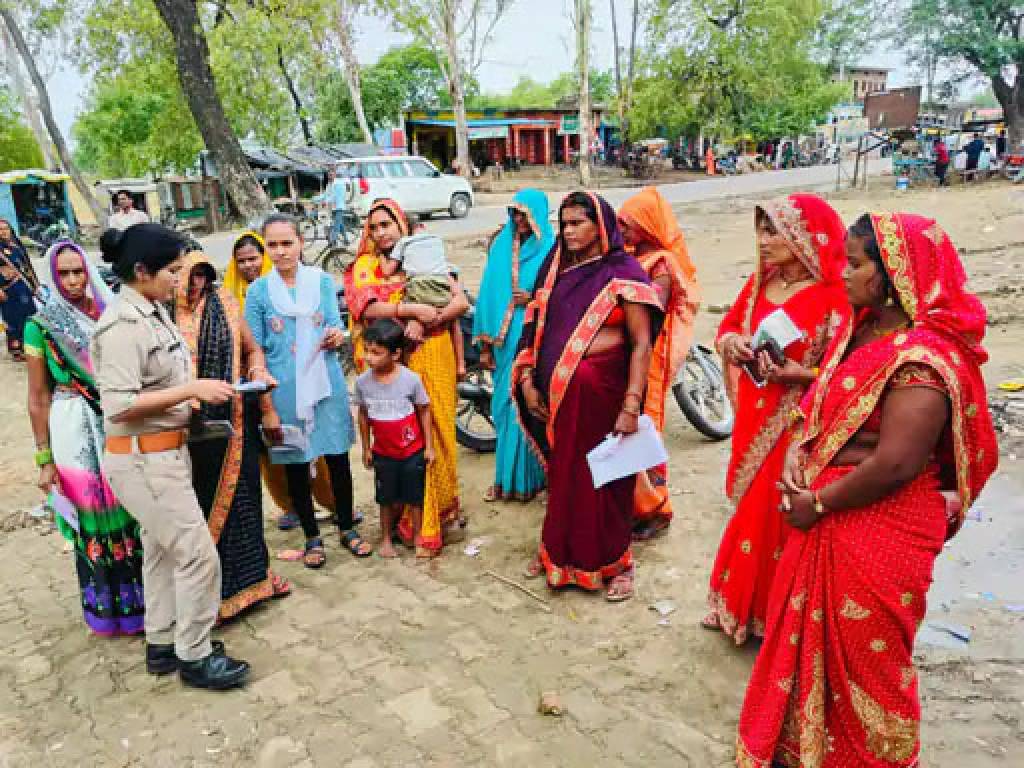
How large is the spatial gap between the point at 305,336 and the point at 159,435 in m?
1.00

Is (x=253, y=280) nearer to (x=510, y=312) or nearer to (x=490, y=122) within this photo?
(x=510, y=312)

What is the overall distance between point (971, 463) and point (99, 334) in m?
2.60

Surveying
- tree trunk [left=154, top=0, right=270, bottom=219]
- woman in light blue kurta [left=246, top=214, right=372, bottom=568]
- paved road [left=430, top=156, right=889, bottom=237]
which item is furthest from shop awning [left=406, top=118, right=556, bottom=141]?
woman in light blue kurta [left=246, top=214, right=372, bottom=568]

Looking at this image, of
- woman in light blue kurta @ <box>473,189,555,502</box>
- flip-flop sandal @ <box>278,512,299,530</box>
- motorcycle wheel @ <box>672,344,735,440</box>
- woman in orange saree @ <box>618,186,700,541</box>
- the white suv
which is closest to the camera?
woman in orange saree @ <box>618,186,700,541</box>

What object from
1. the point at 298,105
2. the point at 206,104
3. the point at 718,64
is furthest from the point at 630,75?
the point at 206,104

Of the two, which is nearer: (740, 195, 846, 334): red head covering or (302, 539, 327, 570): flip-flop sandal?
(740, 195, 846, 334): red head covering

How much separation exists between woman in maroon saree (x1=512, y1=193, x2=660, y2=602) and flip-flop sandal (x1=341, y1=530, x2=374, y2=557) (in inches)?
38.2

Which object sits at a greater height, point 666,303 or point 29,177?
point 29,177

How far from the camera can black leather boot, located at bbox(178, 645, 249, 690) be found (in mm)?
2697

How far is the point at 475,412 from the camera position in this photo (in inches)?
219

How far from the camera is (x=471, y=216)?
2061cm

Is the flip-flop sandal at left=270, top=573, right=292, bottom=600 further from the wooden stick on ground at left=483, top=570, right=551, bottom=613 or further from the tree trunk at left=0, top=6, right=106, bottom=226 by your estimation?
the tree trunk at left=0, top=6, right=106, bottom=226

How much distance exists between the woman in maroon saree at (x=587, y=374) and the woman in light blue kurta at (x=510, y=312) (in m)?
0.59

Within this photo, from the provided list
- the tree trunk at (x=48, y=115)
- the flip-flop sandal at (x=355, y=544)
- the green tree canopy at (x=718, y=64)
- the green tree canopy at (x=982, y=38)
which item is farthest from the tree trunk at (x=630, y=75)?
the flip-flop sandal at (x=355, y=544)
